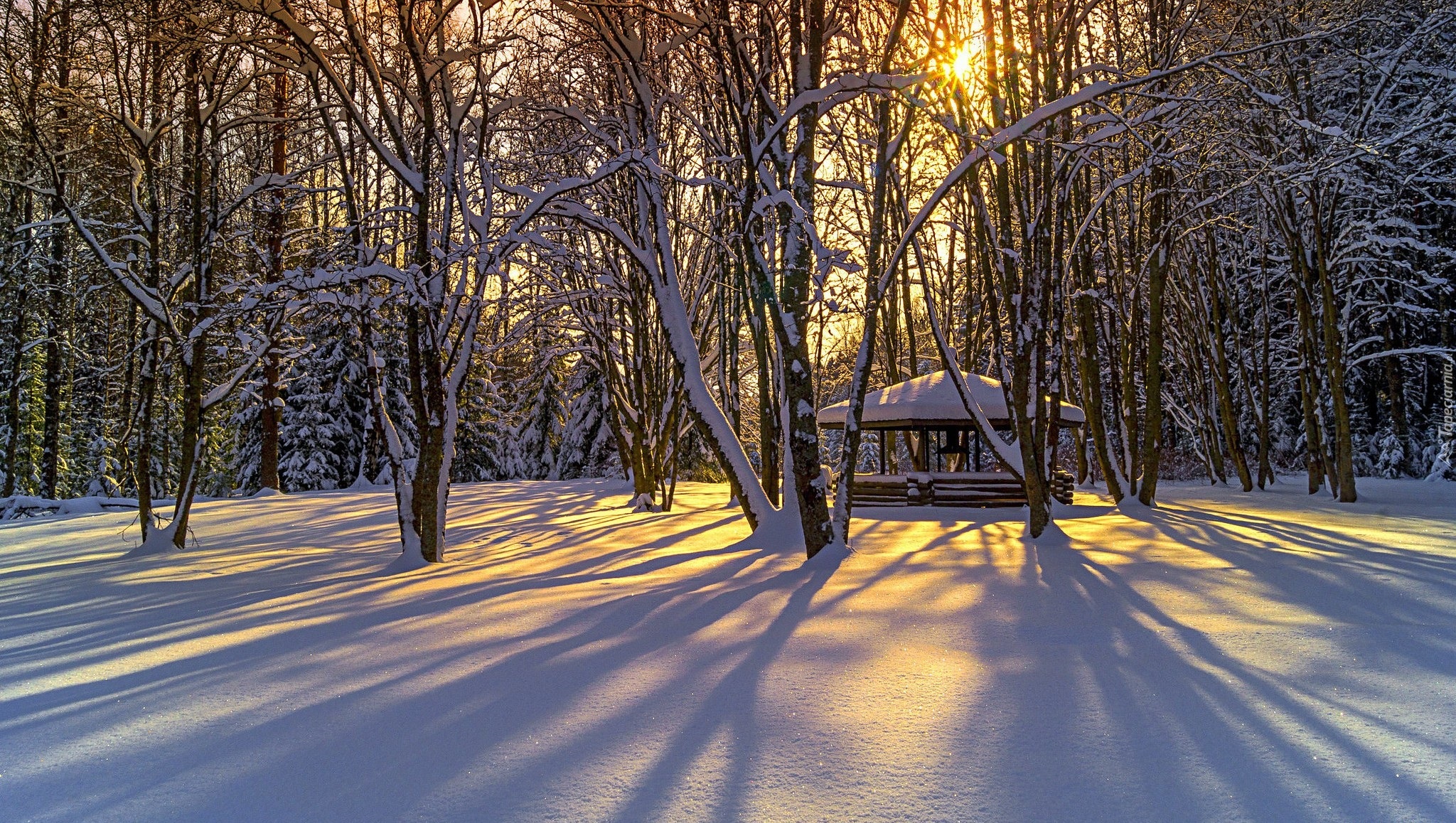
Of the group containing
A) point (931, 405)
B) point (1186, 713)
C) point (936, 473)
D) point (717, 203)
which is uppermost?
point (717, 203)

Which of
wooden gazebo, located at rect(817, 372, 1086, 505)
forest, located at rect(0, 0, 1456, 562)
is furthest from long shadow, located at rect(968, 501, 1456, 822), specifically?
wooden gazebo, located at rect(817, 372, 1086, 505)

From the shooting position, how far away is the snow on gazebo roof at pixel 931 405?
16.5 meters

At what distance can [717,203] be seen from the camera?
1527 centimetres

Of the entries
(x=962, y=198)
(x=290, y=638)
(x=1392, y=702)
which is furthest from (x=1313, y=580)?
(x=962, y=198)

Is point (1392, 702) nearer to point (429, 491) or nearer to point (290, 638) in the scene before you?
point (290, 638)

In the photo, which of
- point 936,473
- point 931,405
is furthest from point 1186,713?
point 936,473

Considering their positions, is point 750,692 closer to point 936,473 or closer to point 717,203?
point 717,203

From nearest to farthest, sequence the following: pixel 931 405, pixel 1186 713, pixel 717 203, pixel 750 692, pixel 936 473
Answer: pixel 1186 713 < pixel 750 692 < pixel 717 203 < pixel 931 405 < pixel 936 473

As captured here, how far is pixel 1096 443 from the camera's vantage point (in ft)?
53.3

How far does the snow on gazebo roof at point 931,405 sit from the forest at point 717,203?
4.88 ft

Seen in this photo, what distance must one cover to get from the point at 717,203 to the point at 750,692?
1266 cm

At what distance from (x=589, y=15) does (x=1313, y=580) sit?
29.3ft

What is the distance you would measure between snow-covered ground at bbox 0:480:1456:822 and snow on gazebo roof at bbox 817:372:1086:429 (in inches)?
340

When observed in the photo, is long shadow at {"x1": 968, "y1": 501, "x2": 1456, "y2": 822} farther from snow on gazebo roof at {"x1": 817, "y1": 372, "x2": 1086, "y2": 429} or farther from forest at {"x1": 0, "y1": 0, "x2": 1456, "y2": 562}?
snow on gazebo roof at {"x1": 817, "y1": 372, "x2": 1086, "y2": 429}
